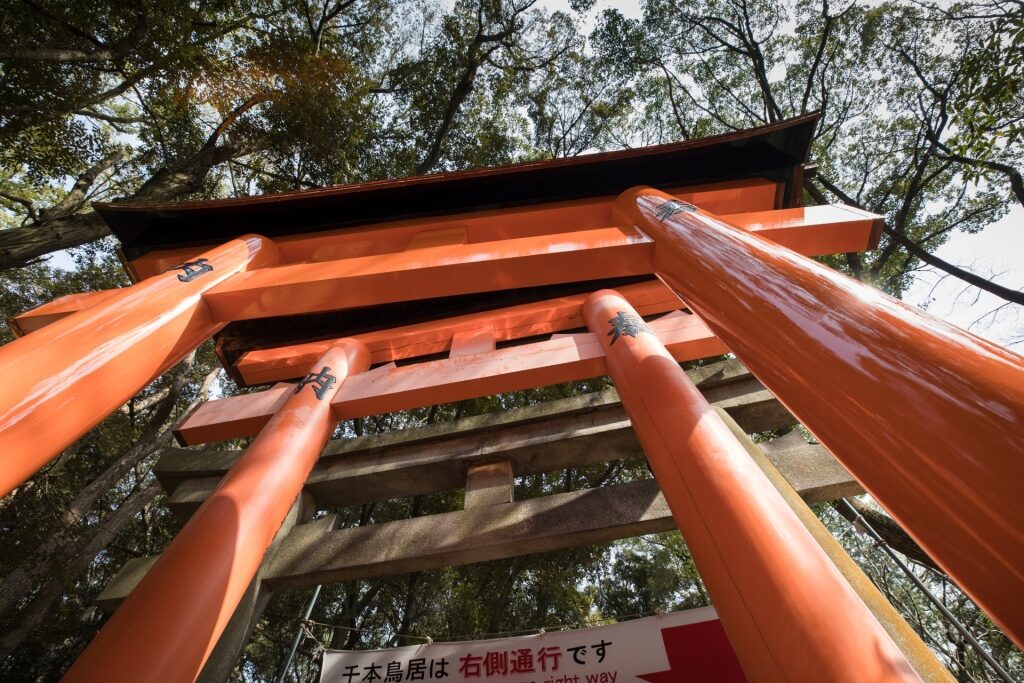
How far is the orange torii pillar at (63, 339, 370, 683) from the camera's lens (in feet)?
4.82

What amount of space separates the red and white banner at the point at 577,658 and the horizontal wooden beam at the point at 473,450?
3.47 ft

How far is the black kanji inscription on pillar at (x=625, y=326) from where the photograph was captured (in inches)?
107

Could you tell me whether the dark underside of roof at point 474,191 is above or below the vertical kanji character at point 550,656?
above

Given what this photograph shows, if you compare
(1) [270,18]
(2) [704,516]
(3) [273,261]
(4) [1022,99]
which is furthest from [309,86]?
(4) [1022,99]

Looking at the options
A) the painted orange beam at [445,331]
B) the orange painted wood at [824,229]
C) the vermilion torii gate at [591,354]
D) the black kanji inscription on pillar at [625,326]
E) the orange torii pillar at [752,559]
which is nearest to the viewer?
the vermilion torii gate at [591,354]

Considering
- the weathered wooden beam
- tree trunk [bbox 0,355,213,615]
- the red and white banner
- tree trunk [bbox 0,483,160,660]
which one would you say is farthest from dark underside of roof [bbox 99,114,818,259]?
tree trunk [bbox 0,483,160,660]

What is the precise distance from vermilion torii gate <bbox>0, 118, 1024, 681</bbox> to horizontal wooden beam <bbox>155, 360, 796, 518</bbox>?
45cm

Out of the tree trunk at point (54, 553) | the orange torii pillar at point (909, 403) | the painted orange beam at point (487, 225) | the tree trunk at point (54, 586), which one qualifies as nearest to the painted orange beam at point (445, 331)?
the painted orange beam at point (487, 225)

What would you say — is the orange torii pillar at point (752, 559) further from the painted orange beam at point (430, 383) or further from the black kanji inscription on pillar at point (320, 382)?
the black kanji inscription on pillar at point (320, 382)

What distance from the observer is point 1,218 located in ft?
41.4

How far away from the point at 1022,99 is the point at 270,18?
37.3 ft

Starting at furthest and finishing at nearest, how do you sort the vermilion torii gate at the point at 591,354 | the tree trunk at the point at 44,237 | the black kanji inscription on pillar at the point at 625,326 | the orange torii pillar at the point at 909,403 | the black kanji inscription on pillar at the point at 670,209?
1. the tree trunk at the point at 44,237
2. the black kanji inscription on pillar at the point at 625,326
3. the black kanji inscription on pillar at the point at 670,209
4. the vermilion torii gate at the point at 591,354
5. the orange torii pillar at the point at 909,403

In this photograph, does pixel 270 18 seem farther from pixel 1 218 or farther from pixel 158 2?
pixel 1 218

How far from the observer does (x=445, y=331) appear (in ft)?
11.9
